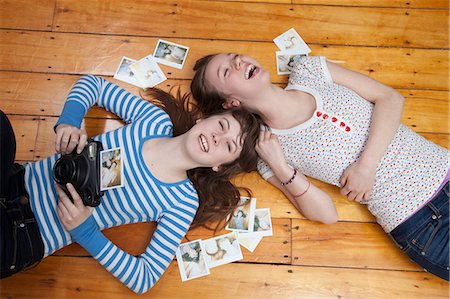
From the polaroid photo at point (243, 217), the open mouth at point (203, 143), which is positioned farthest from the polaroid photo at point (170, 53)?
the polaroid photo at point (243, 217)

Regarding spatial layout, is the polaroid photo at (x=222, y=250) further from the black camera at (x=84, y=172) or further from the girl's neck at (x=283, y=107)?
the black camera at (x=84, y=172)

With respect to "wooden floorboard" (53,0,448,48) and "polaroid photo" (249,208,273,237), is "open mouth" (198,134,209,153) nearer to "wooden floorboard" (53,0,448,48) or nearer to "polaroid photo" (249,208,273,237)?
"polaroid photo" (249,208,273,237)

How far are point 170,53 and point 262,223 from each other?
1.09 metres

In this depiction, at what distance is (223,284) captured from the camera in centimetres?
204

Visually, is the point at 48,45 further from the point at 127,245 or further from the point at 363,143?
the point at 363,143

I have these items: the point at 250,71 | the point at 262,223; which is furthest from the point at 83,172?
the point at 262,223

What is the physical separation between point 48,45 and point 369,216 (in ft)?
6.58

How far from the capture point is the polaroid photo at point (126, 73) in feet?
7.64

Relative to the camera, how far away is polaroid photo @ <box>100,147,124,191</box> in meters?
1.60

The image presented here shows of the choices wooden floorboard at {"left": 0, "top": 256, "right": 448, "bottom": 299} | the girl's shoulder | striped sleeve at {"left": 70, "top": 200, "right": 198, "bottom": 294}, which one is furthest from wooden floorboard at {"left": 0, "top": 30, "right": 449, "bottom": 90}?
wooden floorboard at {"left": 0, "top": 256, "right": 448, "bottom": 299}

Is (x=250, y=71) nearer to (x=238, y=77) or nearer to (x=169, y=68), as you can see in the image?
(x=238, y=77)

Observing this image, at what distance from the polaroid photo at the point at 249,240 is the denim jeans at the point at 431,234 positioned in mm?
688

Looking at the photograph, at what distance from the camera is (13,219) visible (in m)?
1.67

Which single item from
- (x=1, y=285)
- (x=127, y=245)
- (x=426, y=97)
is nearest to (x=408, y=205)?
(x=426, y=97)
